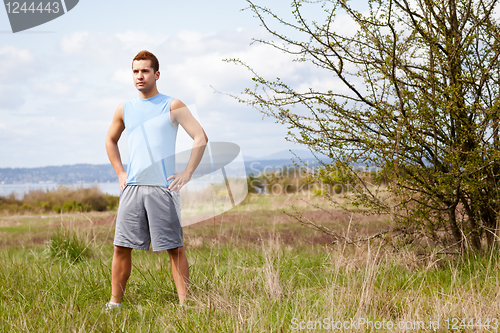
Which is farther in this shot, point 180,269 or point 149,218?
point 180,269

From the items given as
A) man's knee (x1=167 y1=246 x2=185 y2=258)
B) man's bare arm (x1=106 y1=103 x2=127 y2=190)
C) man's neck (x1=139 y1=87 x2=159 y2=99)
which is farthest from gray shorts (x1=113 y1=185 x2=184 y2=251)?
man's neck (x1=139 y1=87 x2=159 y2=99)

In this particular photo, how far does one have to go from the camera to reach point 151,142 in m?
3.35

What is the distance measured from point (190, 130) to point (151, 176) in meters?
0.53

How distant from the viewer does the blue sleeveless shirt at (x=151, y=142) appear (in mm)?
3322

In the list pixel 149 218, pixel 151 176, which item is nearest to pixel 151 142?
pixel 151 176

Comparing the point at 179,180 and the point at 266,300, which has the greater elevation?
the point at 179,180

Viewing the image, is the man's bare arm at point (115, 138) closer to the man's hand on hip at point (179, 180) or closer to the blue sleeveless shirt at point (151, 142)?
the blue sleeveless shirt at point (151, 142)

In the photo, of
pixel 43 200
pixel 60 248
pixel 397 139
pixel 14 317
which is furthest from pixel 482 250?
pixel 43 200

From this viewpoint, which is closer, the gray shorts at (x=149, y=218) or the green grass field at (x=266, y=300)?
the green grass field at (x=266, y=300)

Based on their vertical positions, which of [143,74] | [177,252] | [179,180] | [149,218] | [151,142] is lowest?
[177,252]

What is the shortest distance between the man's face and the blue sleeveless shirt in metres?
0.13

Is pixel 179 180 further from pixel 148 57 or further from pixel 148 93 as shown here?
pixel 148 57

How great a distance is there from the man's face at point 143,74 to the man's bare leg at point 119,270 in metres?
1.46

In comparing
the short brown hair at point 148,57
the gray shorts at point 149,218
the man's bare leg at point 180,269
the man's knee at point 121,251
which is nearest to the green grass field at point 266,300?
the man's bare leg at point 180,269
